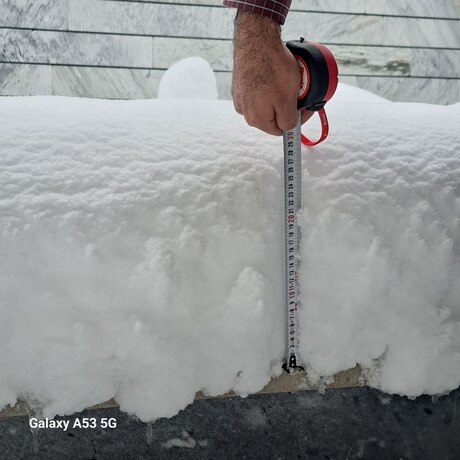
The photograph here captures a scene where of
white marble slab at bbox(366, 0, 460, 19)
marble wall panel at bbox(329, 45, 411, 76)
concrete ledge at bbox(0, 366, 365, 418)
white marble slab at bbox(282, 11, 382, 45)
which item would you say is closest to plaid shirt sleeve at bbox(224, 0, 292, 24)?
concrete ledge at bbox(0, 366, 365, 418)

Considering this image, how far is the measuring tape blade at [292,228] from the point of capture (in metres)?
0.71

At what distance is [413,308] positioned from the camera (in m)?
0.75

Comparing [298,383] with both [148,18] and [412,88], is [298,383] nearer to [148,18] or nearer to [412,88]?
[148,18]

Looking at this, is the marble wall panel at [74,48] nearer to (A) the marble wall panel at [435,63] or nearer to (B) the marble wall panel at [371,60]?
(B) the marble wall panel at [371,60]

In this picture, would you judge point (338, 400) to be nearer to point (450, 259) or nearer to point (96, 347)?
point (450, 259)

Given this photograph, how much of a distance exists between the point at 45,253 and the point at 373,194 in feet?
1.40

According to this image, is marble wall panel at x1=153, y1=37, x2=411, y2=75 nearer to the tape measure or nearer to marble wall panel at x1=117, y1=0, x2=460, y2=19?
marble wall panel at x1=117, y1=0, x2=460, y2=19

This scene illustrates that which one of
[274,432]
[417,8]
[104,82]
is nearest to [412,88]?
[417,8]

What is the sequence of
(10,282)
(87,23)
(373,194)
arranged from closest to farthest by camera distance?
(10,282)
(373,194)
(87,23)

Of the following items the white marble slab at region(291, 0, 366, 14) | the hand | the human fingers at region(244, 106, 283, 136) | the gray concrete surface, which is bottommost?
the gray concrete surface

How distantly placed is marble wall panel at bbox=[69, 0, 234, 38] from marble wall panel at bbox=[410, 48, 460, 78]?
1.07 metres

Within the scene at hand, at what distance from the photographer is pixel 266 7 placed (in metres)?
0.69

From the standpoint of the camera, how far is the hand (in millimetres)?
673

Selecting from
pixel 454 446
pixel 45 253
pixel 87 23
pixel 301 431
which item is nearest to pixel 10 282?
pixel 45 253
